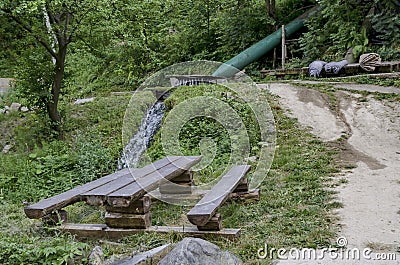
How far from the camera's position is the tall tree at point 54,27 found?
9430mm

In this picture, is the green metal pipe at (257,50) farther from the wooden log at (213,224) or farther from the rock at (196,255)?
the rock at (196,255)

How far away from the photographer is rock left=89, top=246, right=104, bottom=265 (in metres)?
3.54

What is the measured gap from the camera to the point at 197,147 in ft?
26.8

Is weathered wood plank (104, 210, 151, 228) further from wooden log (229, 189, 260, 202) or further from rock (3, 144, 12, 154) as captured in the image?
rock (3, 144, 12, 154)

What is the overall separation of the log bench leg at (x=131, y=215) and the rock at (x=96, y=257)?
2.01 feet

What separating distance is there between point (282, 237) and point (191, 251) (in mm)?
1167

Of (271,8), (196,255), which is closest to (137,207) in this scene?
(196,255)

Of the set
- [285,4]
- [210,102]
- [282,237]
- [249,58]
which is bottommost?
[282,237]

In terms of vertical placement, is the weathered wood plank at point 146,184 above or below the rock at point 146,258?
above

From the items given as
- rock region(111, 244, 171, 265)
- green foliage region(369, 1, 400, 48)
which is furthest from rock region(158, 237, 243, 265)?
green foliage region(369, 1, 400, 48)

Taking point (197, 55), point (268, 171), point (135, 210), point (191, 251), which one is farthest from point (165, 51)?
point (191, 251)

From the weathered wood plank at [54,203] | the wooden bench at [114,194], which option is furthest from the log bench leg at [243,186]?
the weathered wood plank at [54,203]

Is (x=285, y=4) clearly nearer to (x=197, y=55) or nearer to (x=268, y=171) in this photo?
(x=197, y=55)

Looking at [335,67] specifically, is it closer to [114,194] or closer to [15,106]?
[15,106]
